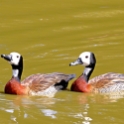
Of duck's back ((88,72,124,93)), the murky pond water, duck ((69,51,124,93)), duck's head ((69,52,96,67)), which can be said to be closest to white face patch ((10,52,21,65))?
the murky pond water

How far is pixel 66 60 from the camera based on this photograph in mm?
16531

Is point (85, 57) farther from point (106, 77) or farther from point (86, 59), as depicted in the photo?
point (106, 77)

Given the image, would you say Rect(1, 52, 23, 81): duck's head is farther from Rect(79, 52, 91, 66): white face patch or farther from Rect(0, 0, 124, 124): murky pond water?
Rect(79, 52, 91, 66): white face patch

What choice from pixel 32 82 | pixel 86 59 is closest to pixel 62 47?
pixel 86 59

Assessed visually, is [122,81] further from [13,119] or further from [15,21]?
[15,21]

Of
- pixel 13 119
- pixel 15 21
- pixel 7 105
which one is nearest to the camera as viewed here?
pixel 13 119

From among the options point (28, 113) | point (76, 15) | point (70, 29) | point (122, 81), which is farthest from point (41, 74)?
point (76, 15)

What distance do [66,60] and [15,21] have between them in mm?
3547

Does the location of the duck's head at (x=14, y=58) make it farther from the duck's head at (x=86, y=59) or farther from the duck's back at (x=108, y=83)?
the duck's back at (x=108, y=83)

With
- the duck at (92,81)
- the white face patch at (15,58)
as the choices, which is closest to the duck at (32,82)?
the white face patch at (15,58)

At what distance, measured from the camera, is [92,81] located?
15.0 m

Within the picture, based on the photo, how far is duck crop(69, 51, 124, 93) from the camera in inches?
580

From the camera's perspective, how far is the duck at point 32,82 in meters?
14.4

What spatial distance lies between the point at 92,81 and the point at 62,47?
270 cm
